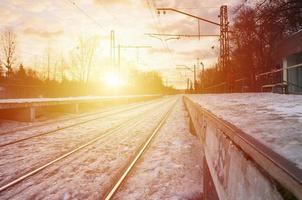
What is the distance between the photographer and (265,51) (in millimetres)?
49656

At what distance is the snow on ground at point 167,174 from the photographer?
5929mm

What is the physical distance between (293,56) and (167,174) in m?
24.3

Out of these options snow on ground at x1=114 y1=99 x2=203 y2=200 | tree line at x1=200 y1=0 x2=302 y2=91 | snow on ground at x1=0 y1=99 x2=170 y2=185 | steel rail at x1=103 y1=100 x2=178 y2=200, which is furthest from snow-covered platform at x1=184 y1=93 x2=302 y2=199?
tree line at x1=200 y1=0 x2=302 y2=91

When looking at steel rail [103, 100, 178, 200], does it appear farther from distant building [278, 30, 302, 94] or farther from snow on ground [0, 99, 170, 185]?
distant building [278, 30, 302, 94]

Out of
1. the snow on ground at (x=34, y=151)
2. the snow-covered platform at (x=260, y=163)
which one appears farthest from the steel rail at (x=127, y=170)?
the snow-covered platform at (x=260, y=163)

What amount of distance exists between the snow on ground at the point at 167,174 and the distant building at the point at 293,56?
17.3m

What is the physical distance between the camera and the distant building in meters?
25.0

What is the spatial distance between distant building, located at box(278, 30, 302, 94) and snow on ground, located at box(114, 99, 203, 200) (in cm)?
1727

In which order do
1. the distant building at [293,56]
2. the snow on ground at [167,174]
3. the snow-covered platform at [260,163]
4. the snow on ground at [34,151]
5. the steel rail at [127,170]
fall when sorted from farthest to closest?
the distant building at [293,56]
the snow on ground at [34,151]
the snow on ground at [167,174]
the steel rail at [127,170]
the snow-covered platform at [260,163]

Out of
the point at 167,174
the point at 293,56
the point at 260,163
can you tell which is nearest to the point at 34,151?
the point at 167,174

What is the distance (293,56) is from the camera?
28141 millimetres

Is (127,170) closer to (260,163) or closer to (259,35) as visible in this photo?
(260,163)

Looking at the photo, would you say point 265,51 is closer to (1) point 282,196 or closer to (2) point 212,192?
(2) point 212,192

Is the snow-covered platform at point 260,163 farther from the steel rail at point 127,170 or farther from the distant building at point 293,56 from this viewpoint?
the distant building at point 293,56
